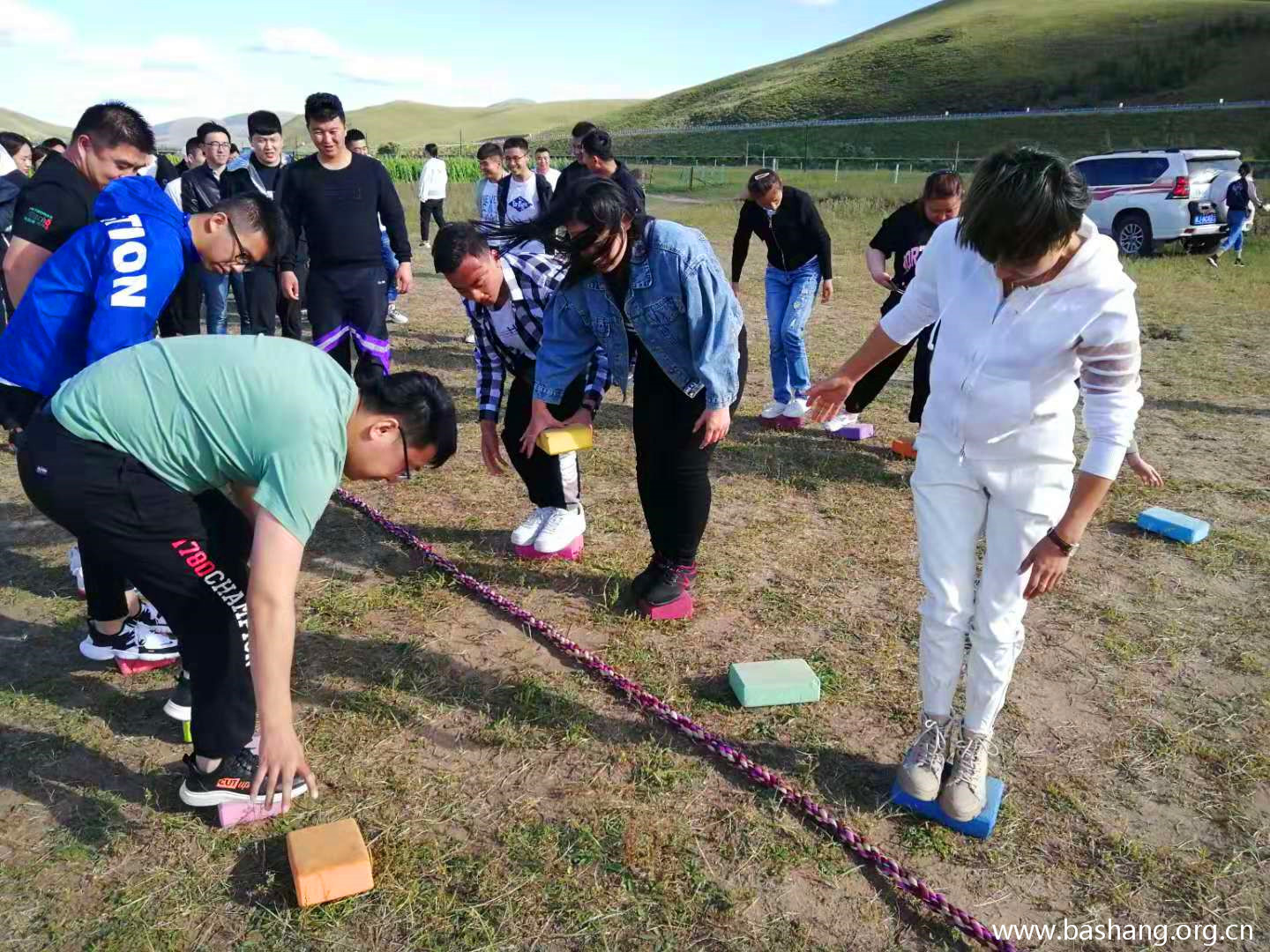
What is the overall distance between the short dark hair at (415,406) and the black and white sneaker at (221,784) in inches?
45.7

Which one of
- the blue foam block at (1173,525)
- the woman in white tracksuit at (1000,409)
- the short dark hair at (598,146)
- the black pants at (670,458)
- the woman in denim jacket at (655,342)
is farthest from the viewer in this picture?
the short dark hair at (598,146)

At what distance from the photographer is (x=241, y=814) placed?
272 centimetres

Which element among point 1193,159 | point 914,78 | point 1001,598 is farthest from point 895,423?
point 914,78

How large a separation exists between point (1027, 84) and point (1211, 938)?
6401 cm

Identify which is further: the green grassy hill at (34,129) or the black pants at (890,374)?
the green grassy hill at (34,129)

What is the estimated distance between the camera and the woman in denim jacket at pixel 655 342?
11.0 feet

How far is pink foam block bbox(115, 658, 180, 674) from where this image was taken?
351 centimetres

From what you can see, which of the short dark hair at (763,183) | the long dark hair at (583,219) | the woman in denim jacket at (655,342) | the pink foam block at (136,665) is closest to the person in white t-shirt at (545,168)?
the short dark hair at (763,183)

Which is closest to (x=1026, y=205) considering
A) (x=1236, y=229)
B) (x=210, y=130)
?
(x=210, y=130)

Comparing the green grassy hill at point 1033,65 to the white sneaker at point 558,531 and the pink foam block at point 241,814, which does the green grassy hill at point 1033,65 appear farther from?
the pink foam block at point 241,814

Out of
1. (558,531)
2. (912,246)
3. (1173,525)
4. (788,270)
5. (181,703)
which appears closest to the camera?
(181,703)

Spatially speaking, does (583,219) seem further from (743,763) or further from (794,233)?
(794,233)

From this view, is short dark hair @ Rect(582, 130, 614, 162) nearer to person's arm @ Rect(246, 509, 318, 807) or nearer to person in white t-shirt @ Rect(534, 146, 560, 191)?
person in white t-shirt @ Rect(534, 146, 560, 191)

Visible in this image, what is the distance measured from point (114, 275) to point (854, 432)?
192 inches
